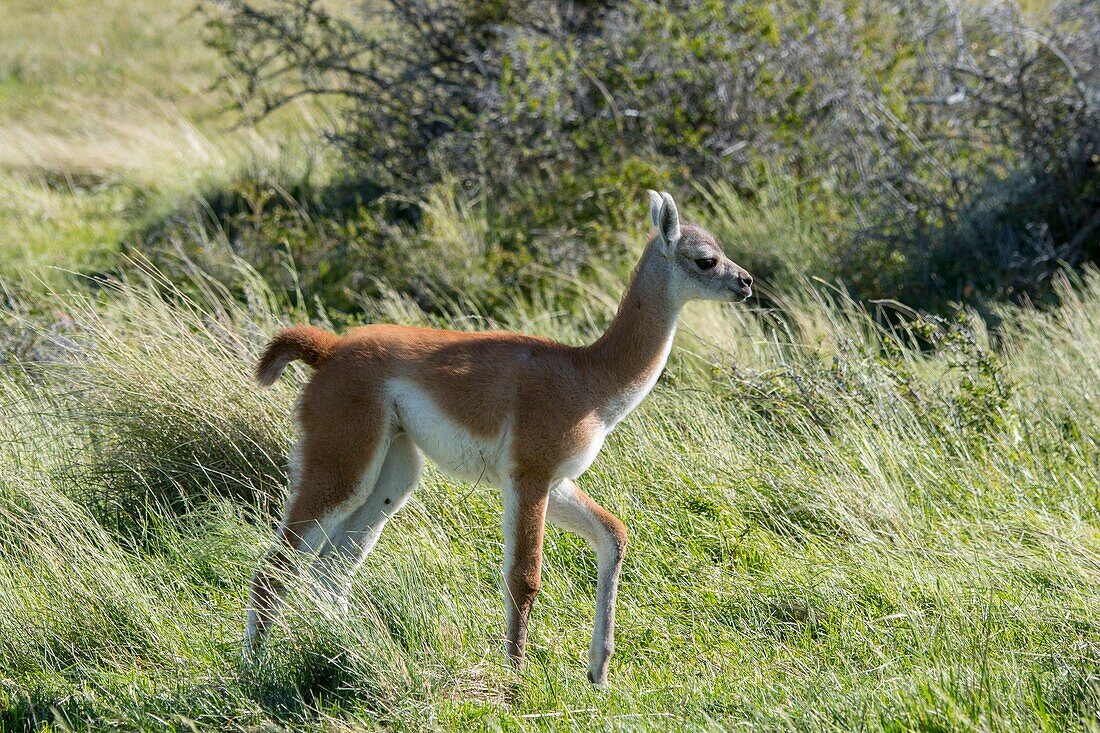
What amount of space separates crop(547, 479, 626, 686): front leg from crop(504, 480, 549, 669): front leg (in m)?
0.22

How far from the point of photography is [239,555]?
5625 millimetres

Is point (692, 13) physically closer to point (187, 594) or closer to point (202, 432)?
point (202, 432)

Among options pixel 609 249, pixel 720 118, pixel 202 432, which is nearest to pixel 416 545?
pixel 202 432

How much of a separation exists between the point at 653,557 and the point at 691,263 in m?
1.48

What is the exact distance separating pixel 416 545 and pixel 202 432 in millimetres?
1469

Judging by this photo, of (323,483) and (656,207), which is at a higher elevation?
(656,207)

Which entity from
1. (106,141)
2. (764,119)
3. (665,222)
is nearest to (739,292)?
(665,222)

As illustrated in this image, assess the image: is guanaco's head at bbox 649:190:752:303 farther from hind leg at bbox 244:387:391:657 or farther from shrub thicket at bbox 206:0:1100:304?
shrub thicket at bbox 206:0:1100:304

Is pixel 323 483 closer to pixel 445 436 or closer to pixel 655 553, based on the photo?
pixel 445 436

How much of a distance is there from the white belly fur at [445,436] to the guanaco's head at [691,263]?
3.23 feet

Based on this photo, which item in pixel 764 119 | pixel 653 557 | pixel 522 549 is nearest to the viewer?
pixel 522 549

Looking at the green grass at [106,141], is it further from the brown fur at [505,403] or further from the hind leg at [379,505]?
the brown fur at [505,403]

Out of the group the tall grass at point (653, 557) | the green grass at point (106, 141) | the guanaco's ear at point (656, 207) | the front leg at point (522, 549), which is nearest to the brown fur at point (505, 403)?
the front leg at point (522, 549)

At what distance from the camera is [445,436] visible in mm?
4781
